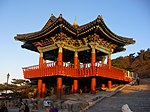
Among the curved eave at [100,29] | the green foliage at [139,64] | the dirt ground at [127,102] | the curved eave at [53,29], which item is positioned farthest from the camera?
the green foliage at [139,64]

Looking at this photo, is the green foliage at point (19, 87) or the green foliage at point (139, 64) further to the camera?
the green foliage at point (139, 64)

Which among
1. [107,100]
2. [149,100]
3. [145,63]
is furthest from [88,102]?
[145,63]

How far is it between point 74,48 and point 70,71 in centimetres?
343

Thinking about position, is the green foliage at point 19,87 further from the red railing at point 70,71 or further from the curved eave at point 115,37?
the curved eave at point 115,37

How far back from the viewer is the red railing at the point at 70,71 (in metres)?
24.9

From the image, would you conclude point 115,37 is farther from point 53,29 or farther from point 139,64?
point 139,64

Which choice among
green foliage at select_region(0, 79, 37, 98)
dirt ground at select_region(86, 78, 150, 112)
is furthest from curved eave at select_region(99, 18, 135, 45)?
green foliage at select_region(0, 79, 37, 98)

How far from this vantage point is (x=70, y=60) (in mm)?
32781

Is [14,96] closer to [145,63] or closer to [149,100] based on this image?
[149,100]

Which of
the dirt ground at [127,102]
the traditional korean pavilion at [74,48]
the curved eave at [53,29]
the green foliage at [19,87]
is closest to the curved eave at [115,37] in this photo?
the traditional korean pavilion at [74,48]

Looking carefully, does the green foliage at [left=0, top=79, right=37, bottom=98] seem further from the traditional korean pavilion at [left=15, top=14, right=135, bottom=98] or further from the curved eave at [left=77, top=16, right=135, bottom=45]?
the curved eave at [left=77, top=16, right=135, bottom=45]

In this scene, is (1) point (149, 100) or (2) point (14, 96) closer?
(1) point (149, 100)

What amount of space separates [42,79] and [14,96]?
12.2 meters

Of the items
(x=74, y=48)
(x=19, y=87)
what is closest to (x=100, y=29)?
(x=74, y=48)
